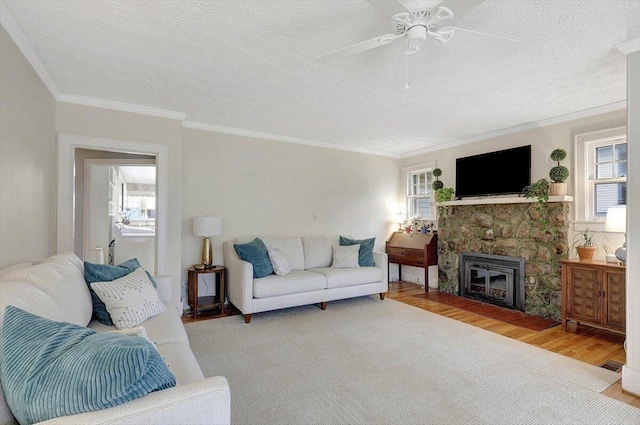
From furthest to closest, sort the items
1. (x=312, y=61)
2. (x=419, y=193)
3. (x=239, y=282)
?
(x=419, y=193), (x=239, y=282), (x=312, y=61)

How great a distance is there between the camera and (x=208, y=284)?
440 centimetres

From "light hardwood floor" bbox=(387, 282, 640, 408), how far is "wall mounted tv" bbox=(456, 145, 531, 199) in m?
1.75

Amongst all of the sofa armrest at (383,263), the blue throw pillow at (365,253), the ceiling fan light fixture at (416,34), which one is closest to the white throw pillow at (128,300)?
the ceiling fan light fixture at (416,34)

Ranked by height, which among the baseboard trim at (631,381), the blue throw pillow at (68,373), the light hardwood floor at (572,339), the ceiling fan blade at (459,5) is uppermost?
the ceiling fan blade at (459,5)

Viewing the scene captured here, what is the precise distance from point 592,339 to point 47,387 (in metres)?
4.26

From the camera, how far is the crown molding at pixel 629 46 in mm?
2195

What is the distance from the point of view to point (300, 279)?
3.98 meters

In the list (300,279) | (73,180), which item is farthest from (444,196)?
(73,180)

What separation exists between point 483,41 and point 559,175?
8.92 ft

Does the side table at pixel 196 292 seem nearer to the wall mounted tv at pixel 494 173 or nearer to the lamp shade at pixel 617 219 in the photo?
the wall mounted tv at pixel 494 173

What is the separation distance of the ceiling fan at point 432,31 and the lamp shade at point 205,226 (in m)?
2.67

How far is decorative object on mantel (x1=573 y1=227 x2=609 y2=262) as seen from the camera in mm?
3428

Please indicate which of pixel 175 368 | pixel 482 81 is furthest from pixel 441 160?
pixel 175 368

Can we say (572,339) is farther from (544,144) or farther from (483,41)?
(483,41)
